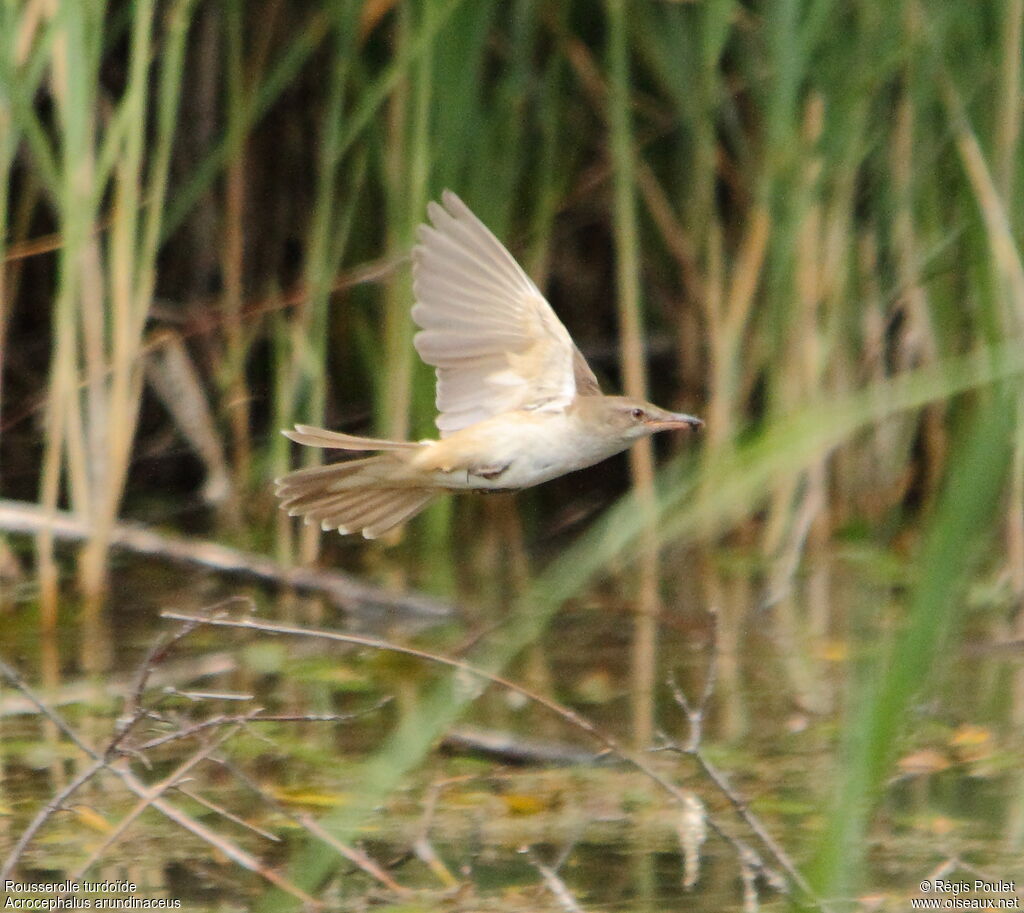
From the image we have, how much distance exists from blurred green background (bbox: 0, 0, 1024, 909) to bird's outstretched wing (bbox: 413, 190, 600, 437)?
51cm

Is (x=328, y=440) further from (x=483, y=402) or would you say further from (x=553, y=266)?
(x=553, y=266)

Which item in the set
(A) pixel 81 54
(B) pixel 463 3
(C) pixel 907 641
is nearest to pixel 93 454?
(A) pixel 81 54

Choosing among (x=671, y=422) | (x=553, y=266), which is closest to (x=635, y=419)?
(x=671, y=422)

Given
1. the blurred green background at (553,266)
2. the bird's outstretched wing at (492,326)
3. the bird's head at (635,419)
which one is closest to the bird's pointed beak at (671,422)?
the bird's head at (635,419)

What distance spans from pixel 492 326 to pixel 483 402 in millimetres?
133

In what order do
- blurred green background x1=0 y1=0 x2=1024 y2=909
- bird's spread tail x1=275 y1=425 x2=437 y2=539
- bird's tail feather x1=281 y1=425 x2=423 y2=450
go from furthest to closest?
1. blurred green background x1=0 y1=0 x2=1024 y2=909
2. bird's spread tail x1=275 y1=425 x2=437 y2=539
3. bird's tail feather x1=281 y1=425 x2=423 y2=450

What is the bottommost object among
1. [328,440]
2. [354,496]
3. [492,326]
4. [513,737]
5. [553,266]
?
[513,737]

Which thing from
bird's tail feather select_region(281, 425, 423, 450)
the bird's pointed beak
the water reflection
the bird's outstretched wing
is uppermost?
the bird's outstretched wing

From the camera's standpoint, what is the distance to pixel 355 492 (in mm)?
3111

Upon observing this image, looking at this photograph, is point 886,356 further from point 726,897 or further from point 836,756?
point 726,897

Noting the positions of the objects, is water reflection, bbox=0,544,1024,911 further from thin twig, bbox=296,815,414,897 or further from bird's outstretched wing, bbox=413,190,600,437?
bird's outstretched wing, bbox=413,190,600,437

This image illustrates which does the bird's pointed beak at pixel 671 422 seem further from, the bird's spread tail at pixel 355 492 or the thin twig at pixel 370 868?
the thin twig at pixel 370 868

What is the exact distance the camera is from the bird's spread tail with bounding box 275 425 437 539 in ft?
9.74

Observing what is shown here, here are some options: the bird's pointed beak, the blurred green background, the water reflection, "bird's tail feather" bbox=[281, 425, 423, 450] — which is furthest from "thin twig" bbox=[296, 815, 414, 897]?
the bird's pointed beak
